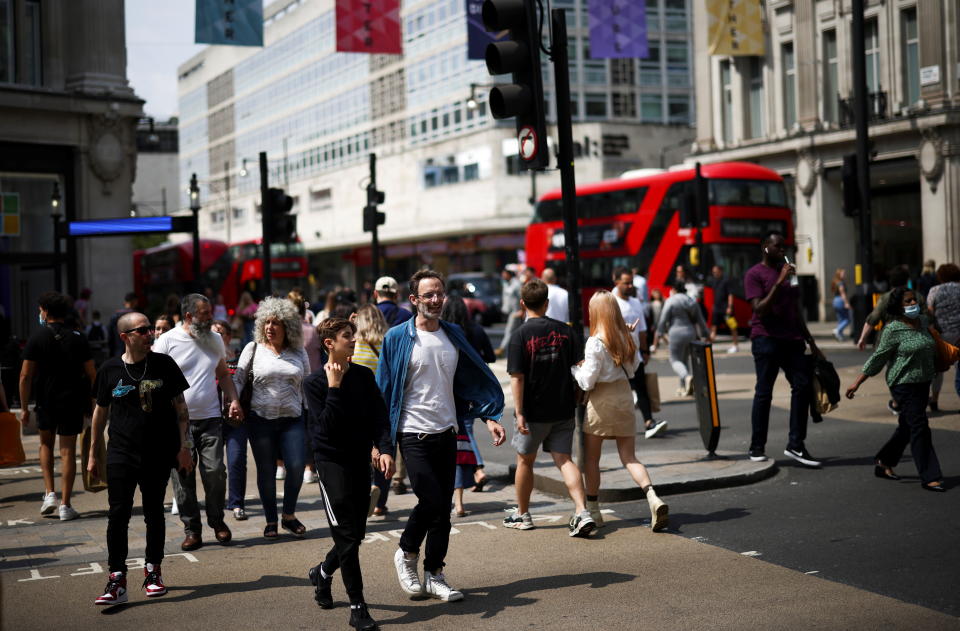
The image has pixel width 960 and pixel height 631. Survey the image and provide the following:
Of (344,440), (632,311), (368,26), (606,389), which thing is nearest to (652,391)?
(632,311)

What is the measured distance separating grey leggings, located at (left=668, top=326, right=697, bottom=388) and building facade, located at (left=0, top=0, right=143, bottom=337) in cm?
1274

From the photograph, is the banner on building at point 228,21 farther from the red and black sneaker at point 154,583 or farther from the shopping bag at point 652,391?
the red and black sneaker at point 154,583

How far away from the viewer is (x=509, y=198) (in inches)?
2194

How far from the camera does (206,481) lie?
8266mm

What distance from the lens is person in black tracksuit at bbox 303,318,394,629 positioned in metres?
5.91

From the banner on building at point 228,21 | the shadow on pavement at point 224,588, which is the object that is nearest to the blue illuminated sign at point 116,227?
the banner on building at point 228,21

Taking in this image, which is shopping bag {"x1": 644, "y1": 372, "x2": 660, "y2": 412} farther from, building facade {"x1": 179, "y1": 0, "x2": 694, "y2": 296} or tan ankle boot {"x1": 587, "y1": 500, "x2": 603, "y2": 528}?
building facade {"x1": 179, "y1": 0, "x2": 694, "y2": 296}

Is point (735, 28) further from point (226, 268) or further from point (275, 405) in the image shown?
point (275, 405)

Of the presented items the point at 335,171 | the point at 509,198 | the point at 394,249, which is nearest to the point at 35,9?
the point at 509,198

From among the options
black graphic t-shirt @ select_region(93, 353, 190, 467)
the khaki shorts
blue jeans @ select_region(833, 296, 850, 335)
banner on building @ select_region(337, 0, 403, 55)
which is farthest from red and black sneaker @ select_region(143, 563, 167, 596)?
blue jeans @ select_region(833, 296, 850, 335)

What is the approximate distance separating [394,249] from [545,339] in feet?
189

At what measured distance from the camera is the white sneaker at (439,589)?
20.1 feet

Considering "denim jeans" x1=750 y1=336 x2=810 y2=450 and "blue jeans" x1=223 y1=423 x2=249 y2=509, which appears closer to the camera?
"blue jeans" x1=223 y1=423 x2=249 y2=509

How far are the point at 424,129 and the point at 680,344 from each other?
155 feet
